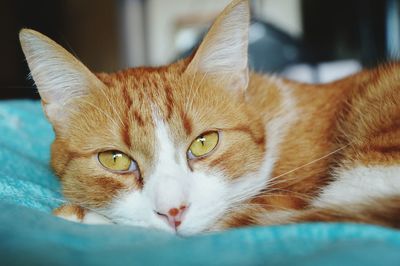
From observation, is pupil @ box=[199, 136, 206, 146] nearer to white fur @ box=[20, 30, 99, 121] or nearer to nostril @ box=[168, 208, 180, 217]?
nostril @ box=[168, 208, 180, 217]

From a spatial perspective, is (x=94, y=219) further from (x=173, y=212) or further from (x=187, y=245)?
(x=187, y=245)

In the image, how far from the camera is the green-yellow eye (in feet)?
3.86

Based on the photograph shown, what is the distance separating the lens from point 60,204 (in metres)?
1.29

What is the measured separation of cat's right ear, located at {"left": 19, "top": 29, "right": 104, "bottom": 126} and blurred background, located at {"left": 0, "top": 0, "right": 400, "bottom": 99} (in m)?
0.42

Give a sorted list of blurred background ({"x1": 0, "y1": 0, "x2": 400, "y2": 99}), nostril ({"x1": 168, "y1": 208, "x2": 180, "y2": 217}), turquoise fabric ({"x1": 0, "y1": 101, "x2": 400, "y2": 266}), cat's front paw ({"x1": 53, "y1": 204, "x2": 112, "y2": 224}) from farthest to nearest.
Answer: blurred background ({"x1": 0, "y1": 0, "x2": 400, "y2": 99}) < cat's front paw ({"x1": 53, "y1": 204, "x2": 112, "y2": 224}) < nostril ({"x1": 168, "y1": 208, "x2": 180, "y2": 217}) < turquoise fabric ({"x1": 0, "y1": 101, "x2": 400, "y2": 266})

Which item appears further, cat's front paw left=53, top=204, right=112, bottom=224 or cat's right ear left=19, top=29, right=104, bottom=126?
cat's right ear left=19, top=29, right=104, bottom=126

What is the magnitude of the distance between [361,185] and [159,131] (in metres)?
0.50

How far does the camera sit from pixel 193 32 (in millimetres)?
4797

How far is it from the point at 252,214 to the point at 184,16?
3.99m

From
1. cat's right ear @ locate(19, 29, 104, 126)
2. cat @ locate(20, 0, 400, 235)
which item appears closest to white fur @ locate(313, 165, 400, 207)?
cat @ locate(20, 0, 400, 235)

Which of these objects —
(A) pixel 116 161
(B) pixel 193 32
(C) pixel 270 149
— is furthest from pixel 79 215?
(B) pixel 193 32

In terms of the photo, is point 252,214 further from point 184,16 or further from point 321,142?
point 184,16

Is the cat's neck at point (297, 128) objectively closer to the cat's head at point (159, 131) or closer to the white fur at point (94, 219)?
the cat's head at point (159, 131)

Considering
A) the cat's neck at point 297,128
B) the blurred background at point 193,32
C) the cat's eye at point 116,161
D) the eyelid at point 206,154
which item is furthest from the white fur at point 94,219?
the blurred background at point 193,32
